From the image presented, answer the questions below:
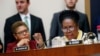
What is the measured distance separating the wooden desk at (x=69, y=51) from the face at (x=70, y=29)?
476 millimetres

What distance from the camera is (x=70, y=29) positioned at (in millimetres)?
Result: 1479

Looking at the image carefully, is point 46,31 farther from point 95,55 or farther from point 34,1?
point 95,55

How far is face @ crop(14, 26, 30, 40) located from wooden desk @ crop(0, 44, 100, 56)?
603mm

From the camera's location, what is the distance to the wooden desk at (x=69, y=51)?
3.09ft

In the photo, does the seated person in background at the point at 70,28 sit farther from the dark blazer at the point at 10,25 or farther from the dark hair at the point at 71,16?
the dark blazer at the point at 10,25

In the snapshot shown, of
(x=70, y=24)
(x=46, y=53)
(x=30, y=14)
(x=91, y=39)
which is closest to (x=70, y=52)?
(x=46, y=53)

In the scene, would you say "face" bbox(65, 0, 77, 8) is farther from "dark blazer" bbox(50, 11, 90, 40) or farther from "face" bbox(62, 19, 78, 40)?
"face" bbox(62, 19, 78, 40)

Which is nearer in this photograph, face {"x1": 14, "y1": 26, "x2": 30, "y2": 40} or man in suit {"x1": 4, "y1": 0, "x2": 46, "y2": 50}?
face {"x1": 14, "y1": 26, "x2": 30, "y2": 40}

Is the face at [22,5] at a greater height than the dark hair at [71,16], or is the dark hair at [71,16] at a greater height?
the face at [22,5]

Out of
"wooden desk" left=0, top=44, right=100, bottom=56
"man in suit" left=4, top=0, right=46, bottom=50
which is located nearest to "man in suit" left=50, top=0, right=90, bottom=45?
"man in suit" left=4, top=0, right=46, bottom=50

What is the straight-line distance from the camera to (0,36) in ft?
8.85

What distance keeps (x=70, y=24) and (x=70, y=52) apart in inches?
22.2

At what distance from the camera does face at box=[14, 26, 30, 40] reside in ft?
5.09

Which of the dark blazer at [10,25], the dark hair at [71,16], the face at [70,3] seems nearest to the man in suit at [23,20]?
the dark blazer at [10,25]
